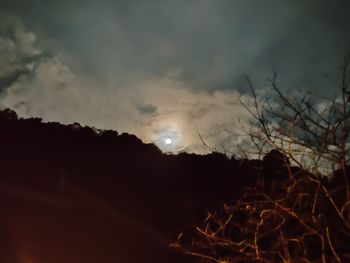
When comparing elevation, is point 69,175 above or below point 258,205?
above

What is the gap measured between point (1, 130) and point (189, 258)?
35.1 ft

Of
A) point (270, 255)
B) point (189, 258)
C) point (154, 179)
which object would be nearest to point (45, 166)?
point (154, 179)

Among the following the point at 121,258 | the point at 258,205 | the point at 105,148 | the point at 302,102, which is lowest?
the point at 121,258

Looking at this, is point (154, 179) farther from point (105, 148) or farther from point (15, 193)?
point (15, 193)

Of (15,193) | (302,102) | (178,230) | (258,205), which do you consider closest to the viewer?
(302,102)

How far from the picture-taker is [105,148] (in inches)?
995

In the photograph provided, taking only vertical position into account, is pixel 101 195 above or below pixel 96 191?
below

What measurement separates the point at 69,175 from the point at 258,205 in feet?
55.0

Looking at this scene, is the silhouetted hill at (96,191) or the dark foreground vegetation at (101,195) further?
the silhouetted hill at (96,191)

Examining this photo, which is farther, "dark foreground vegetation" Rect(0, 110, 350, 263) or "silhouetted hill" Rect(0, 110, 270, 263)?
"silhouetted hill" Rect(0, 110, 270, 263)

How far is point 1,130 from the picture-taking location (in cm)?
2328

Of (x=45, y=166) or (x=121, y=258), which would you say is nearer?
(x=121, y=258)

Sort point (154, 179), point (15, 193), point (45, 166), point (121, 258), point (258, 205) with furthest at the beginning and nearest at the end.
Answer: point (154, 179)
point (45, 166)
point (15, 193)
point (121, 258)
point (258, 205)

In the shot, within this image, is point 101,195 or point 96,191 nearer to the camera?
point 101,195
